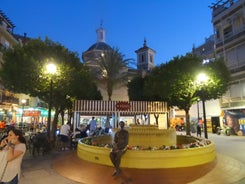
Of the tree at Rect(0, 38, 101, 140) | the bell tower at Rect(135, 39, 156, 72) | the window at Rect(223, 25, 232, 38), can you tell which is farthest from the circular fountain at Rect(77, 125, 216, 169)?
the bell tower at Rect(135, 39, 156, 72)

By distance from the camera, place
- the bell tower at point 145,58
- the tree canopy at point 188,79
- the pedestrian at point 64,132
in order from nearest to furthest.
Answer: the pedestrian at point 64,132
the tree canopy at point 188,79
the bell tower at point 145,58

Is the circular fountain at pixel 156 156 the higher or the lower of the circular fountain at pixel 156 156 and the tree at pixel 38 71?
the lower

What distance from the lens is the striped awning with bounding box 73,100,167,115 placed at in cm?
2039

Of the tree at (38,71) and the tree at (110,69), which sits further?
the tree at (110,69)

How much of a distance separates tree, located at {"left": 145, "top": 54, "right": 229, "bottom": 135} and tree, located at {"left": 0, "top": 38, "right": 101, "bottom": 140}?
773 cm

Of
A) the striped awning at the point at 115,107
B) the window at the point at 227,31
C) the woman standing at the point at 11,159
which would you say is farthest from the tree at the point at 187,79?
the woman standing at the point at 11,159

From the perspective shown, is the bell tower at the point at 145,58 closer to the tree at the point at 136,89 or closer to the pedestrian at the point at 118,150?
the tree at the point at 136,89

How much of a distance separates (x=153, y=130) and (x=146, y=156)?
3.35m

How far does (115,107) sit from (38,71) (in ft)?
28.2

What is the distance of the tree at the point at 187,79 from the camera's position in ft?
64.0

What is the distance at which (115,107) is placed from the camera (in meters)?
21.7

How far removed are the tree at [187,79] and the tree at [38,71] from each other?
304 inches

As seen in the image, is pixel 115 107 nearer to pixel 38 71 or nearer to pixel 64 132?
pixel 38 71

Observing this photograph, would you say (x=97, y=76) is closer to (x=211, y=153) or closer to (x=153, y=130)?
(x=153, y=130)
